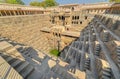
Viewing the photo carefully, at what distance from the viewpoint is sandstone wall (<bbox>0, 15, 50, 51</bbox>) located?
1326cm

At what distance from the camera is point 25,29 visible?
16922mm

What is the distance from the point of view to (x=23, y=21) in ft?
54.5

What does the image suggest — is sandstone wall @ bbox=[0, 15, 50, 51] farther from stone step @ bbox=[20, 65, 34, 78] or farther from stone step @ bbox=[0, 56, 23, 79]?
stone step @ bbox=[0, 56, 23, 79]

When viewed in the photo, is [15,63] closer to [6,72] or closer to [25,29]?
[6,72]

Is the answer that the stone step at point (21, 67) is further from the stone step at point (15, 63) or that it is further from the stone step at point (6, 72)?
the stone step at point (6, 72)

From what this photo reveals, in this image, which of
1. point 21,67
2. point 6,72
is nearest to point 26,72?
point 21,67

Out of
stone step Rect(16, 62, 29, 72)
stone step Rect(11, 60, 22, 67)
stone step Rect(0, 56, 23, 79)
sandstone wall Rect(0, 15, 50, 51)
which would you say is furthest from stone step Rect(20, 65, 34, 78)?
sandstone wall Rect(0, 15, 50, 51)

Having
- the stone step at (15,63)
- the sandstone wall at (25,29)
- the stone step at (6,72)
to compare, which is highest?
the stone step at (6,72)

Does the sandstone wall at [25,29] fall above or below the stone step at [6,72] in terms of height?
below

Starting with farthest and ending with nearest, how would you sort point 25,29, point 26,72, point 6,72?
point 25,29 < point 26,72 < point 6,72

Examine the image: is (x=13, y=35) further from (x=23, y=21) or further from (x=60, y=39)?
(x=60, y=39)

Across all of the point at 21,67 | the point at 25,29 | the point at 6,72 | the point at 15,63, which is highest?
the point at 6,72

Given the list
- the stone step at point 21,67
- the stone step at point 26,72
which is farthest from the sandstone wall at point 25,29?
the stone step at point 26,72

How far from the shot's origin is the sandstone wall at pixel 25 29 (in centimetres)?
1326
